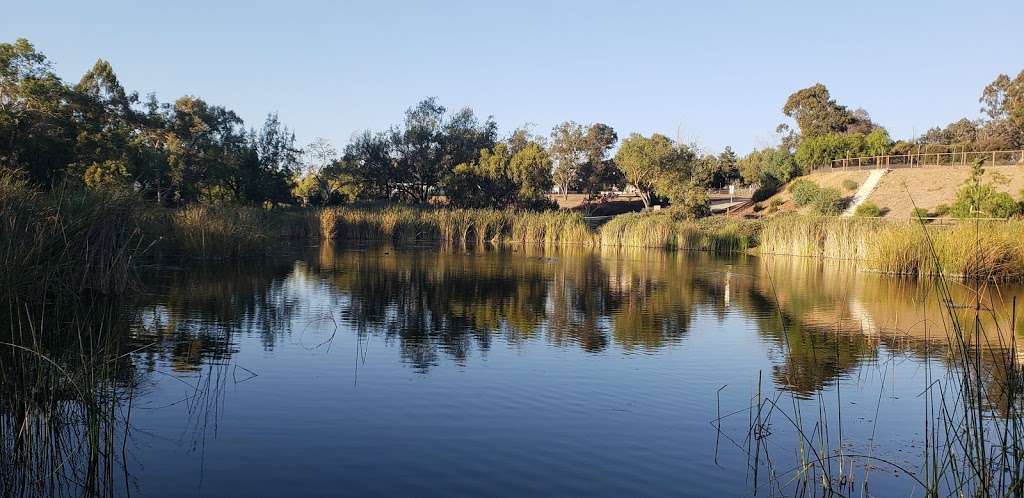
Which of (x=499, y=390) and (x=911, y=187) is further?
(x=911, y=187)

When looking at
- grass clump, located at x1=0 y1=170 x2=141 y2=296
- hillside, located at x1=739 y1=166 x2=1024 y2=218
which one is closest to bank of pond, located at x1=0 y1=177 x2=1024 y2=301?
grass clump, located at x1=0 y1=170 x2=141 y2=296

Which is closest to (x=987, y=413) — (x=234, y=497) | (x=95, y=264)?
(x=234, y=497)

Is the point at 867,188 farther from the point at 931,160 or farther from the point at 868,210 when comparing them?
the point at 868,210

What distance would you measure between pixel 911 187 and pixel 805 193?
7.79 metres

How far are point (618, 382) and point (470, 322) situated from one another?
16.5ft

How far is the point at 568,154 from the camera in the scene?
224 feet

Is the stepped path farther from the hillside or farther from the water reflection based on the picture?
the water reflection

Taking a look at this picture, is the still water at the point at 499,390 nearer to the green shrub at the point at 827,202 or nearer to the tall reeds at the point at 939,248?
the tall reeds at the point at 939,248

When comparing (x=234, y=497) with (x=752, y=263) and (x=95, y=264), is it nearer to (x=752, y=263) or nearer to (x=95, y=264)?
(x=95, y=264)

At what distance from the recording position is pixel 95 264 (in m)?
13.7

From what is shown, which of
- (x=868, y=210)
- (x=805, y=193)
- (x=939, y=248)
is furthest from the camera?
(x=805, y=193)

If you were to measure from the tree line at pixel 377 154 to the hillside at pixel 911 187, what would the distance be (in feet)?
19.7

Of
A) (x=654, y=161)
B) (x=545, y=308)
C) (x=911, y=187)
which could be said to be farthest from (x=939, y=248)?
(x=911, y=187)

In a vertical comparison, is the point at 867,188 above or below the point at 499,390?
above
